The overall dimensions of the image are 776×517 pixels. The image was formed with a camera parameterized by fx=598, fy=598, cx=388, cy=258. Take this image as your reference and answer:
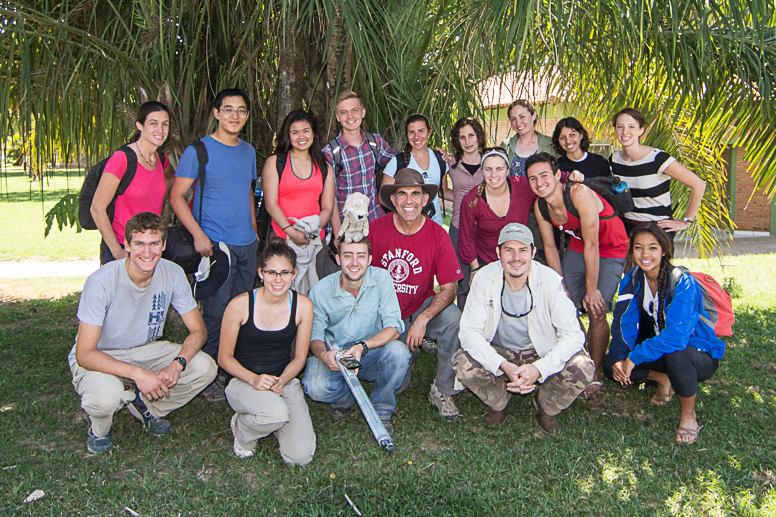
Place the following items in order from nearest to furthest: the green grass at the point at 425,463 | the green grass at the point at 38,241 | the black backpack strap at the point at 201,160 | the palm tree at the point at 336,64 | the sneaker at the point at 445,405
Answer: the green grass at the point at 425,463
the sneaker at the point at 445,405
the black backpack strap at the point at 201,160
the palm tree at the point at 336,64
the green grass at the point at 38,241

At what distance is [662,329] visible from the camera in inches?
142

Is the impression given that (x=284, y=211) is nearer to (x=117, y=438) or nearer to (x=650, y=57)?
(x=117, y=438)

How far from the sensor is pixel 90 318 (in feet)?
10.8

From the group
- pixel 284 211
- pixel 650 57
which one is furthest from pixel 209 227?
pixel 650 57

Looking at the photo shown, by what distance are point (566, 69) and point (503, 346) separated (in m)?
2.61

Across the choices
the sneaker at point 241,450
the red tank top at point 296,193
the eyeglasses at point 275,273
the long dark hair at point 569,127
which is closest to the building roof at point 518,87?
the long dark hair at point 569,127

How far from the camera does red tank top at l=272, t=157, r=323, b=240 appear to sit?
13.7 ft

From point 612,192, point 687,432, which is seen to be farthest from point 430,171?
point 687,432

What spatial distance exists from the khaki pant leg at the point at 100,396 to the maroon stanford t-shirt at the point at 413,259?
178 centimetres

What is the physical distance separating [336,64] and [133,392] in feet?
9.67

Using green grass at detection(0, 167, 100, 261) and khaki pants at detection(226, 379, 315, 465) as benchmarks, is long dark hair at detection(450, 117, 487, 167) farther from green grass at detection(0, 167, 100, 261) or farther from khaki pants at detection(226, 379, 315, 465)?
green grass at detection(0, 167, 100, 261)

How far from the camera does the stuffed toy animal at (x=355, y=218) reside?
3.86m

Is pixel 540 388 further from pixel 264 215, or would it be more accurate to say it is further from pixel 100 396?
pixel 100 396

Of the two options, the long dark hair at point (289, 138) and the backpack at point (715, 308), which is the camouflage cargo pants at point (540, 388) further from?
the long dark hair at point (289, 138)
